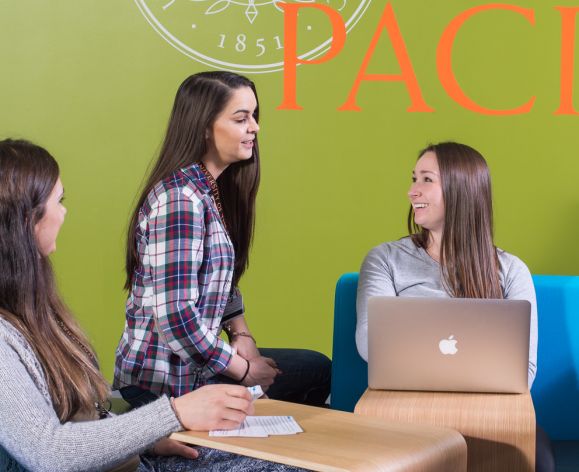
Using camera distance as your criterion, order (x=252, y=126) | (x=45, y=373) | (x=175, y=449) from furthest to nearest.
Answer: (x=252, y=126), (x=175, y=449), (x=45, y=373)

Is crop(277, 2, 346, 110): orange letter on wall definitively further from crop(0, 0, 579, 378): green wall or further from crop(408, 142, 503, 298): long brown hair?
crop(408, 142, 503, 298): long brown hair

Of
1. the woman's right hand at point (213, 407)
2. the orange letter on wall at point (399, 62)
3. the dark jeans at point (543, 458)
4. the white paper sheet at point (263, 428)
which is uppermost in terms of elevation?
the orange letter on wall at point (399, 62)

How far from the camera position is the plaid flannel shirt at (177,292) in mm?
2557

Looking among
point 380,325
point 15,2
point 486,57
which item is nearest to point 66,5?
point 15,2

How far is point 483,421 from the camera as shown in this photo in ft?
8.04

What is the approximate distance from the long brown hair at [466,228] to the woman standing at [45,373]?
132 centimetres

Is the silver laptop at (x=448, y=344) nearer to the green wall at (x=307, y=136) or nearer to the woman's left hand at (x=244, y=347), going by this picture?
the woman's left hand at (x=244, y=347)

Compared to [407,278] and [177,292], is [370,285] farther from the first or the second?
[177,292]

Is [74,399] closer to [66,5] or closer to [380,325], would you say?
[380,325]

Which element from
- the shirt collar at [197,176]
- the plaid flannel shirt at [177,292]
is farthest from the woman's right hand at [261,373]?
the shirt collar at [197,176]

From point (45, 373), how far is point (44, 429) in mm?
137

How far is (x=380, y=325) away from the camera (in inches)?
99.2

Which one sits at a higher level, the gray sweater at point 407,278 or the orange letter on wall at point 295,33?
the orange letter on wall at point 295,33

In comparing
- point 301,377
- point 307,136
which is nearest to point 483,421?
point 301,377
